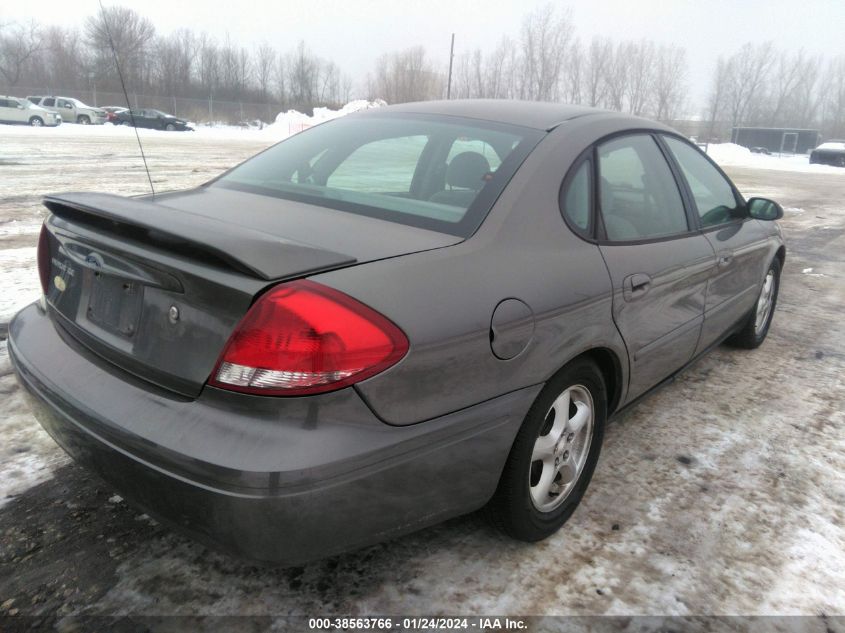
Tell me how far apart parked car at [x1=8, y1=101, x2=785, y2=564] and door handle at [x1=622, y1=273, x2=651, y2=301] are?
1 centimetres

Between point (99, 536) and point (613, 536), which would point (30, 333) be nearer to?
point (99, 536)

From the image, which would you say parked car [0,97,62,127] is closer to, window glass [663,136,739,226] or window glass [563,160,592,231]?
window glass [663,136,739,226]

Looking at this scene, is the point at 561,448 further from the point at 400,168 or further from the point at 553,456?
the point at 400,168

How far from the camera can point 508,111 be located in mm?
2781

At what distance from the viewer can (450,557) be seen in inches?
87.6

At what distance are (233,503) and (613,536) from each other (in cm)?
146

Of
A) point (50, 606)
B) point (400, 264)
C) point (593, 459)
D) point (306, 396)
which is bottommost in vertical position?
point (50, 606)

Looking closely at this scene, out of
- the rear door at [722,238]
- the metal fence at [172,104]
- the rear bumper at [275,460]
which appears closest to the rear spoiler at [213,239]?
the rear bumper at [275,460]

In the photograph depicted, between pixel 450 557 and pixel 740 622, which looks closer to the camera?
pixel 740 622

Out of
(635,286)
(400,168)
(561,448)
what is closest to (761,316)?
(635,286)

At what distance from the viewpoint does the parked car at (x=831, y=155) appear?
36.8 meters

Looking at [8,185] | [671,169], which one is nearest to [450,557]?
[671,169]

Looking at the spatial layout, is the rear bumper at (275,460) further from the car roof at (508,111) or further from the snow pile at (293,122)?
the snow pile at (293,122)

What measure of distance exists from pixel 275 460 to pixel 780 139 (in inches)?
2584
